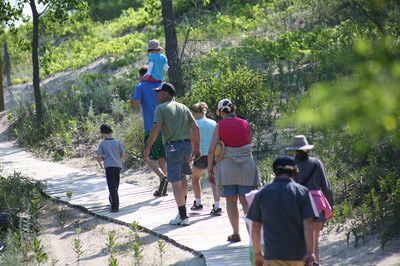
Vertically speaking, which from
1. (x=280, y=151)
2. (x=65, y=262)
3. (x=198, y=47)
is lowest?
(x=65, y=262)

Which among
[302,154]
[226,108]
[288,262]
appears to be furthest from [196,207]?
[288,262]

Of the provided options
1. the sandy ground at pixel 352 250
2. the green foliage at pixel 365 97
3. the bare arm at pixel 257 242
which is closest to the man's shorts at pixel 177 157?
the sandy ground at pixel 352 250

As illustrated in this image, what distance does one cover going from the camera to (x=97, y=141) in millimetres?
15648

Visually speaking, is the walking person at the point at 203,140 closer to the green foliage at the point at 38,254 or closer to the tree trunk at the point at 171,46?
the green foliage at the point at 38,254

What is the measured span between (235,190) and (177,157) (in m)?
1.32

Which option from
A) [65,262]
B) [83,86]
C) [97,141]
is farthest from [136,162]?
[83,86]

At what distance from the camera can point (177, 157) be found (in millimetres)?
8531

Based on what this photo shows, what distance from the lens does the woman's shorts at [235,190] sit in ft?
24.4

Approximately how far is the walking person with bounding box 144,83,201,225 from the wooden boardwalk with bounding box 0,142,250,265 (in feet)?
1.27

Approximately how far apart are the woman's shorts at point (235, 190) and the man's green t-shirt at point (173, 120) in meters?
1.34

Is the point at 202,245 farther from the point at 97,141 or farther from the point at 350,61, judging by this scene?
the point at 97,141

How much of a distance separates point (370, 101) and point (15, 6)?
47.3 feet

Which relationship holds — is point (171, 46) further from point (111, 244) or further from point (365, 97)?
point (365, 97)

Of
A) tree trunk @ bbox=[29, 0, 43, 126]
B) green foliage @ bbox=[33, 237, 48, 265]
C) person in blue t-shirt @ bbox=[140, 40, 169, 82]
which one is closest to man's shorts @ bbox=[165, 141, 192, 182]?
green foliage @ bbox=[33, 237, 48, 265]
